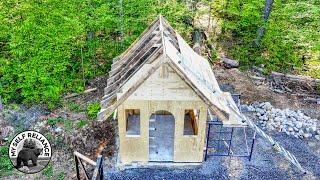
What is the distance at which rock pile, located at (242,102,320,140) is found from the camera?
14.1m

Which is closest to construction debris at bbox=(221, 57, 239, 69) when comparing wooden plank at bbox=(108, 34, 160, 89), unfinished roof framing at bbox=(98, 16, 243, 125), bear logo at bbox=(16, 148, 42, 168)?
unfinished roof framing at bbox=(98, 16, 243, 125)

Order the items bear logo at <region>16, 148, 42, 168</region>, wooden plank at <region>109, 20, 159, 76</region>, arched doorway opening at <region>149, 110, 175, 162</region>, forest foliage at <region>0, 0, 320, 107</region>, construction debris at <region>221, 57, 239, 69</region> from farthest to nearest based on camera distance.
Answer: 1. construction debris at <region>221, 57, 239, 69</region>
2. forest foliage at <region>0, 0, 320, 107</region>
3. wooden plank at <region>109, 20, 159, 76</region>
4. arched doorway opening at <region>149, 110, 175, 162</region>
5. bear logo at <region>16, 148, 42, 168</region>

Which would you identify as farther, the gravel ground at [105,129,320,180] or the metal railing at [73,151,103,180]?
the gravel ground at [105,129,320,180]

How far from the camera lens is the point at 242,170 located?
12.0m

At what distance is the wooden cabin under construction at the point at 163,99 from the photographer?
10773 millimetres

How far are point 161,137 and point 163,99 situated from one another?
97.5 inches

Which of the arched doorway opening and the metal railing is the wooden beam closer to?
the arched doorway opening

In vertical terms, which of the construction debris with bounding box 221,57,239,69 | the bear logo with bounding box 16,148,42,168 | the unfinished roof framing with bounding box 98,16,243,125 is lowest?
the bear logo with bounding box 16,148,42,168

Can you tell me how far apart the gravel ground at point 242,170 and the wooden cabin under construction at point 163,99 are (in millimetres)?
407

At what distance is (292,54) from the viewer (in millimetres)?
19812

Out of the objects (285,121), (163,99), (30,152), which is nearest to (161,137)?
(163,99)

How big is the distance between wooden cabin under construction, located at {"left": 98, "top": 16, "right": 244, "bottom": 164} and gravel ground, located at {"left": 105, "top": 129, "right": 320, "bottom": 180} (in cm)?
41

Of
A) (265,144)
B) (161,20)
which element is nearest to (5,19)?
(161,20)

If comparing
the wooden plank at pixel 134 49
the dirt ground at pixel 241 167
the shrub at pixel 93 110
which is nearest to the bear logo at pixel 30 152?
the dirt ground at pixel 241 167
